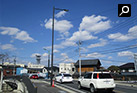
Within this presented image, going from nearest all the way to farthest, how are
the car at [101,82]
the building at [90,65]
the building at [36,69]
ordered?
1. the car at [101,82]
2. the building at [90,65]
3. the building at [36,69]

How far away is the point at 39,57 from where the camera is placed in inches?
4631

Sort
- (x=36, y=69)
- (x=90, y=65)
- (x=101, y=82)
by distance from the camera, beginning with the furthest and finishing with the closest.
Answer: (x=36, y=69)
(x=90, y=65)
(x=101, y=82)

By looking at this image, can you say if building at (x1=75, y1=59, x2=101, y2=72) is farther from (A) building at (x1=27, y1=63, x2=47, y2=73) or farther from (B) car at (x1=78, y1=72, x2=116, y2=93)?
(B) car at (x1=78, y1=72, x2=116, y2=93)

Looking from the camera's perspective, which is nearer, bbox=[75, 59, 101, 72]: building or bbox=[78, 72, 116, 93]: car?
bbox=[78, 72, 116, 93]: car

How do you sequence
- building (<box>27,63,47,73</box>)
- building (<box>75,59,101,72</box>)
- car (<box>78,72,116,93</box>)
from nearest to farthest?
car (<box>78,72,116,93</box>) < building (<box>75,59,101,72</box>) < building (<box>27,63,47,73</box>)

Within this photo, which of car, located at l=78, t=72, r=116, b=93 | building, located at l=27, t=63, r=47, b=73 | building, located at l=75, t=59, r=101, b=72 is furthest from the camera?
building, located at l=27, t=63, r=47, b=73

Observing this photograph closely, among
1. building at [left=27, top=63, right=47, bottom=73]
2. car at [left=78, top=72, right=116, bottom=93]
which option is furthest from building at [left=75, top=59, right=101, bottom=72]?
car at [left=78, top=72, right=116, bottom=93]

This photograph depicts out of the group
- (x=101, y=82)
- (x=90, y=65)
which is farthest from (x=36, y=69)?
(x=101, y=82)

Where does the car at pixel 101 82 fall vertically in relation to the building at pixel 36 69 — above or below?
above

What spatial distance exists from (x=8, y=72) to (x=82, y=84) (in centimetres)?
7500

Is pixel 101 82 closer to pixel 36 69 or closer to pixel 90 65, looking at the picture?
pixel 90 65

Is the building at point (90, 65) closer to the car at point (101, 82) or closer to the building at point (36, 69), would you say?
the building at point (36, 69)

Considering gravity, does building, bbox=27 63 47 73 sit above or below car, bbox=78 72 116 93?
below

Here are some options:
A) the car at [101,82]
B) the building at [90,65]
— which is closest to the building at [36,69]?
the building at [90,65]
